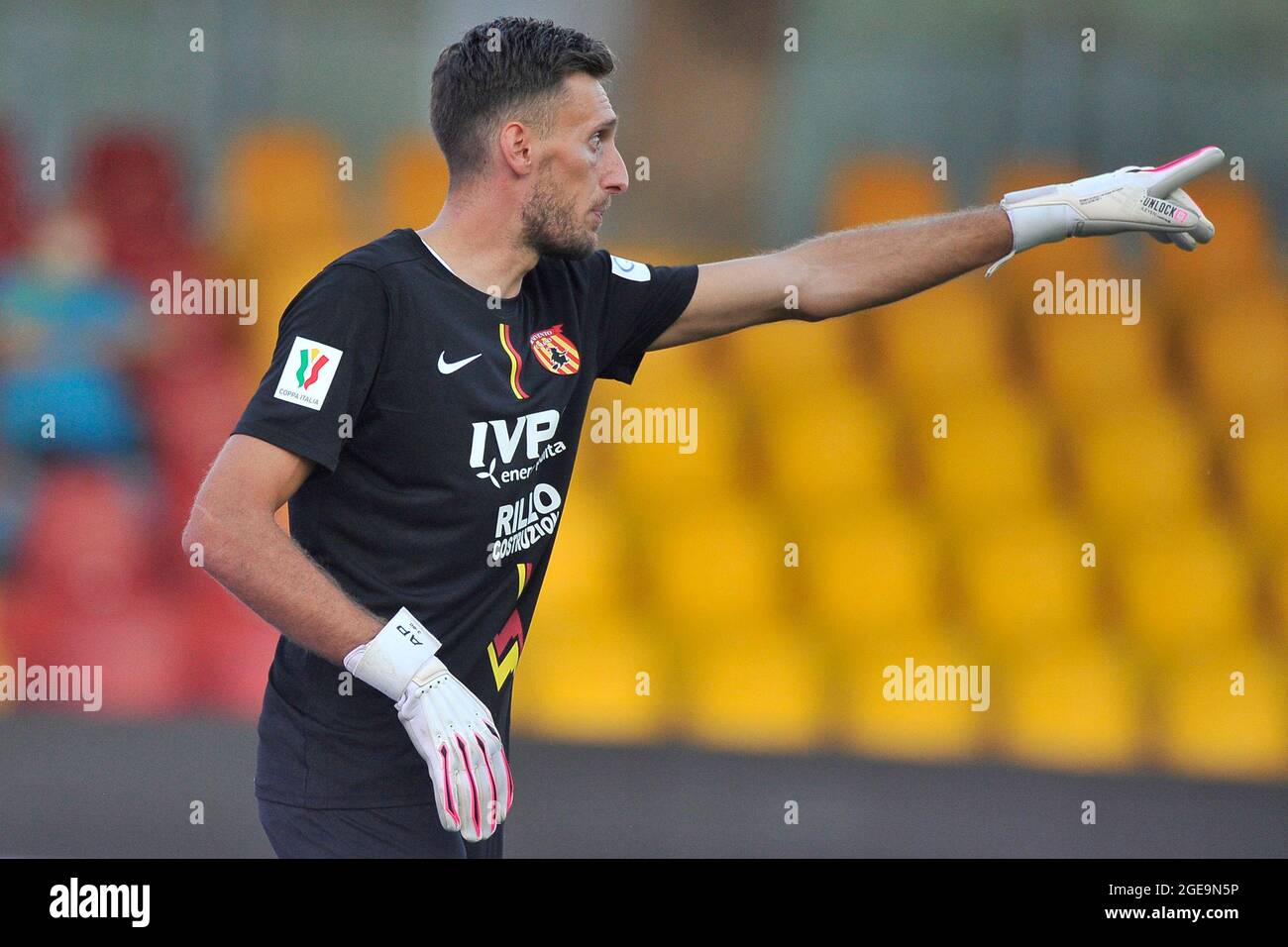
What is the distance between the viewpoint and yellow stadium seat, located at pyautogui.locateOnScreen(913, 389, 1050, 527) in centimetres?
438

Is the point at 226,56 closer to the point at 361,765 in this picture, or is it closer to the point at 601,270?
the point at 601,270

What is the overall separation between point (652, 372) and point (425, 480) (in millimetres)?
2268

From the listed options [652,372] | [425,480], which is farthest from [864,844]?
[425,480]

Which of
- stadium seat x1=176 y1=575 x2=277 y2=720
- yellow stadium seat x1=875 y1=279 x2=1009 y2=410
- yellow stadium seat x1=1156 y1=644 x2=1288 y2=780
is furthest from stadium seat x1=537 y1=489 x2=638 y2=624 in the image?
yellow stadium seat x1=1156 y1=644 x2=1288 y2=780

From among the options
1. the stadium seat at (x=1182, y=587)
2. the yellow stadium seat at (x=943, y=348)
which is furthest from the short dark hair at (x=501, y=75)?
the stadium seat at (x=1182, y=587)

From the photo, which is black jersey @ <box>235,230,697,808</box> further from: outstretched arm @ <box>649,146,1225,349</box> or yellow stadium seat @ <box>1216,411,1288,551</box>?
yellow stadium seat @ <box>1216,411,1288,551</box>

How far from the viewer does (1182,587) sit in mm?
4344

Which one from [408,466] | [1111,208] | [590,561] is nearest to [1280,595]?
[590,561]

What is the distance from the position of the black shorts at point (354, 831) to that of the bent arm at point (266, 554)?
327mm

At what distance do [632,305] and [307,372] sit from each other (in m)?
0.65

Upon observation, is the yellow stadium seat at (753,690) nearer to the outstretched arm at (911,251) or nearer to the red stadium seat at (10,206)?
the outstretched arm at (911,251)

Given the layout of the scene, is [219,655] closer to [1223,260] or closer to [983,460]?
[983,460]

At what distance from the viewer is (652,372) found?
4250mm

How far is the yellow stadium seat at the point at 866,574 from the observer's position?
14.3 feet
